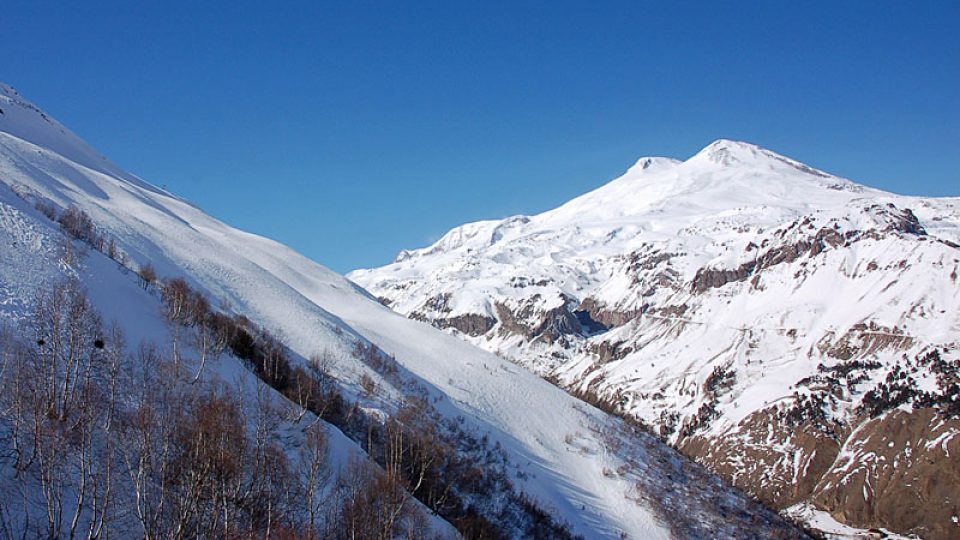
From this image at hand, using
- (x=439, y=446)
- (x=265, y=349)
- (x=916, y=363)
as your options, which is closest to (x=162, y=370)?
(x=265, y=349)

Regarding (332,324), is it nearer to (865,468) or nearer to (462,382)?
(462,382)

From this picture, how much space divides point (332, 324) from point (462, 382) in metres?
16.2

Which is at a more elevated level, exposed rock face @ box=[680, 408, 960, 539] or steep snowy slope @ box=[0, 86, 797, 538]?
exposed rock face @ box=[680, 408, 960, 539]

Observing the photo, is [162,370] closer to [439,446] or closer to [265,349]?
[265,349]

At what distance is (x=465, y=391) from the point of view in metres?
71.4

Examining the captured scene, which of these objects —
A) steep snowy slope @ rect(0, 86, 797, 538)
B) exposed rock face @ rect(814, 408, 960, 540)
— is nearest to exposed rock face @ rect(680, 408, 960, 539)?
exposed rock face @ rect(814, 408, 960, 540)

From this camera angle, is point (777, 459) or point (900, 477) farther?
point (777, 459)

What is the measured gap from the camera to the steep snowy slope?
58844 millimetres

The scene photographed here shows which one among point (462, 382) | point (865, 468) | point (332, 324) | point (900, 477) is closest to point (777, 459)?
point (865, 468)

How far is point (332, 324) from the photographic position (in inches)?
2825

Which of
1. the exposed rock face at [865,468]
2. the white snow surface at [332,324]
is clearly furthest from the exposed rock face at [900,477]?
the white snow surface at [332,324]

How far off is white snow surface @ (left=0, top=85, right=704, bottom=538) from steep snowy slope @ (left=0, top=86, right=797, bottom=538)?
0.20 meters

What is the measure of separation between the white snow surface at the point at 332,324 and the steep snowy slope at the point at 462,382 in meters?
0.20

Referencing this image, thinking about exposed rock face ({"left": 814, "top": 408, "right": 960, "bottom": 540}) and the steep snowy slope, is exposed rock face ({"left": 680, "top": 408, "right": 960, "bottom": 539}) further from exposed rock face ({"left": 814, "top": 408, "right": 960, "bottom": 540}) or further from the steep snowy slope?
the steep snowy slope
